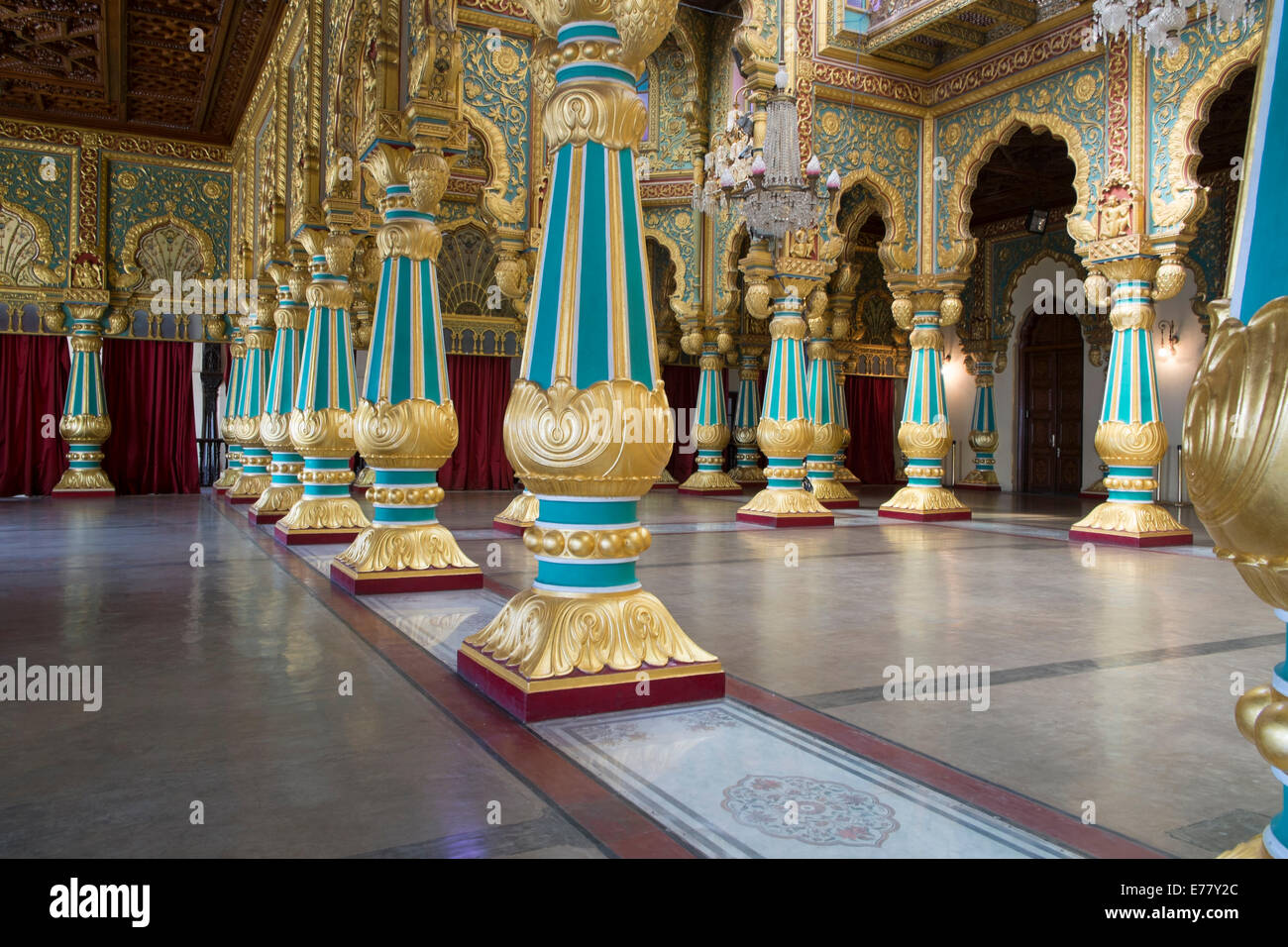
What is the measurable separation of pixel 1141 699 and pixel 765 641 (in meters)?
1.31

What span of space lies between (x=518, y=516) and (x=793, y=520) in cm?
266

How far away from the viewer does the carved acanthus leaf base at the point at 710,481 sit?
13453 mm

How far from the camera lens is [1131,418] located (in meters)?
7.52

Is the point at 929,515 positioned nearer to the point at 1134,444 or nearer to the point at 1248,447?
the point at 1134,444

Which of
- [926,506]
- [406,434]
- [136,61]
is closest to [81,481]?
[136,61]

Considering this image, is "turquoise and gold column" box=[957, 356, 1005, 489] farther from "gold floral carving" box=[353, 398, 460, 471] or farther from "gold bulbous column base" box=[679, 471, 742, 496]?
"gold floral carving" box=[353, 398, 460, 471]

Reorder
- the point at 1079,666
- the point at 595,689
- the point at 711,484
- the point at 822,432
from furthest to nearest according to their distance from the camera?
the point at 711,484 → the point at 822,432 → the point at 1079,666 → the point at 595,689

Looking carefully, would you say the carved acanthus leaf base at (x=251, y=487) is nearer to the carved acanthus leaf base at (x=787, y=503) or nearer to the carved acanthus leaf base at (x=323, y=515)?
the carved acanthus leaf base at (x=323, y=515)

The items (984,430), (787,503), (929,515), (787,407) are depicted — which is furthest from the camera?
(984,430)

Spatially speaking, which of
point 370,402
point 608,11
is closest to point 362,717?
point 608,11

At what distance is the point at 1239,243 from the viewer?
37.7 inches

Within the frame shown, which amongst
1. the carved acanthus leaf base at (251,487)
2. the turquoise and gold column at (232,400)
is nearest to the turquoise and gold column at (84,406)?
the turquoise and gold column at (232,400)

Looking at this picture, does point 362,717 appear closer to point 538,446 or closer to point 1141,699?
point 538,446

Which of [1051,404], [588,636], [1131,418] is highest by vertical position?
[1051,404]
